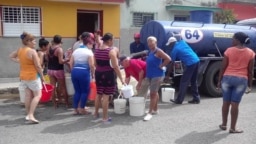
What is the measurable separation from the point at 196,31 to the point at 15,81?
19.4ft

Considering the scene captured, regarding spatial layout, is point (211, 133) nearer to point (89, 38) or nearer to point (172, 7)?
point (89, 38)

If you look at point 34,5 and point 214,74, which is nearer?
point 214,74

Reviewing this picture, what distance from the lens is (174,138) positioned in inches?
216

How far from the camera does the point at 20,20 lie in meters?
11.8

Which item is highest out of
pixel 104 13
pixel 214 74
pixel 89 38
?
pixel 104 13

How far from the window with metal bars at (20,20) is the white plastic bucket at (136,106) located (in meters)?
6.52

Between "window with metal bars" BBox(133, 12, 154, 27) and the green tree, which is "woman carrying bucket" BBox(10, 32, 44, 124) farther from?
the green tree

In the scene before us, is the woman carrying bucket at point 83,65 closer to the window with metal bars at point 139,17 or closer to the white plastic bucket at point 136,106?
the white plastic bucket at point 136,106

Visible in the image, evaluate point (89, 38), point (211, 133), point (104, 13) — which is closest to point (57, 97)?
point (89, 38)

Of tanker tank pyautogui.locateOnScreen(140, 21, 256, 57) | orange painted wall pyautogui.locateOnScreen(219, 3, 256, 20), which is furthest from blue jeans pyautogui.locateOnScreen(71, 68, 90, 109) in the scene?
orange painted wall pyautogui.locateOnScreen(219, 3, 256, 20)

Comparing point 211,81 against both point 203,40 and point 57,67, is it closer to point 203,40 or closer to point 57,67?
point 203,40

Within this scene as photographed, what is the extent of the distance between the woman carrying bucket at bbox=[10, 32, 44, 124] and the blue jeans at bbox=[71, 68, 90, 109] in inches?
26.6

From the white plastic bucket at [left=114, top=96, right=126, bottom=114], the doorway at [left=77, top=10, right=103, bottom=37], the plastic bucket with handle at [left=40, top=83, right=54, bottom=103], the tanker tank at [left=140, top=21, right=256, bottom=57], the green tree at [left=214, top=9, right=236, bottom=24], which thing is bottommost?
the white plastic bucket at [left=114, top=96, right=126, bottom=114]

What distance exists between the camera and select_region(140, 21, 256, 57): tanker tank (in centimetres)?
862
